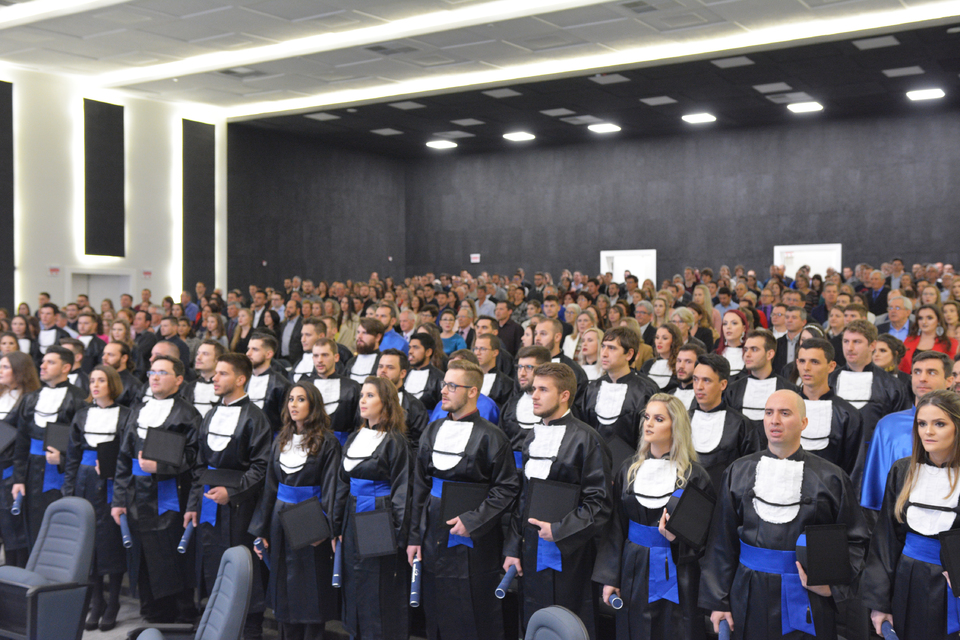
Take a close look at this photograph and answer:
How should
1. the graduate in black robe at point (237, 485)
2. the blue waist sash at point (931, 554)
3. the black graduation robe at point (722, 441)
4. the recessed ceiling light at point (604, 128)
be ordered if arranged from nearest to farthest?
the blue waist sash at point (931, 554) < the black graduation robe at point (722, 441) < the graduate in black robe at point (237, 485) < the recessed ceiling light at point (604, 128)

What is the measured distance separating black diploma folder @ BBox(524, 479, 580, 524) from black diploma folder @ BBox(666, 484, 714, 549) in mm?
540

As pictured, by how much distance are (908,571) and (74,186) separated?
1715cm

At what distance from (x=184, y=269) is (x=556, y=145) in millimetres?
9783

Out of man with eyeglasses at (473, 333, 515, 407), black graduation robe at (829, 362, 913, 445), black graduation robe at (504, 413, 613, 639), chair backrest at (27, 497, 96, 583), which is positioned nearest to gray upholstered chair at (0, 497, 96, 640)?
chair backrest at (27, 497, 96, 583)

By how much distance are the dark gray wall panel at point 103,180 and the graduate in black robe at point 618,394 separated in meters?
14.4

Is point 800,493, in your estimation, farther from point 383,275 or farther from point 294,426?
point 383,275

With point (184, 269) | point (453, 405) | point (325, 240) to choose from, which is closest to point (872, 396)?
point (453, 405)

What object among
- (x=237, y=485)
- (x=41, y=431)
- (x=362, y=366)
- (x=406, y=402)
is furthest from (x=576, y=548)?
(x=41, y=431)

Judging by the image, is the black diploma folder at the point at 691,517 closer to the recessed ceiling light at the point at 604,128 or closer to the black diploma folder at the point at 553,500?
the black diploma folder at the point at 553,500

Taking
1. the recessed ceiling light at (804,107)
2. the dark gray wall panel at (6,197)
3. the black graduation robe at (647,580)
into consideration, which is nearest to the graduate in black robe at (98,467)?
the black graduation robe at (647,580)

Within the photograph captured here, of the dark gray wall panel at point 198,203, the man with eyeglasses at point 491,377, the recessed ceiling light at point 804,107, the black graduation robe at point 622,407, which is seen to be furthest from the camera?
the dark gray wall panel at point 198,203

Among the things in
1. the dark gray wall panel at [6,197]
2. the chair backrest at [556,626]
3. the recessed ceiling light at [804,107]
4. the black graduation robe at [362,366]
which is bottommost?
the chair backrest at [556,626]

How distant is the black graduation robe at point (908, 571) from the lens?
3.43 metres

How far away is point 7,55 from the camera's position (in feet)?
49.2
